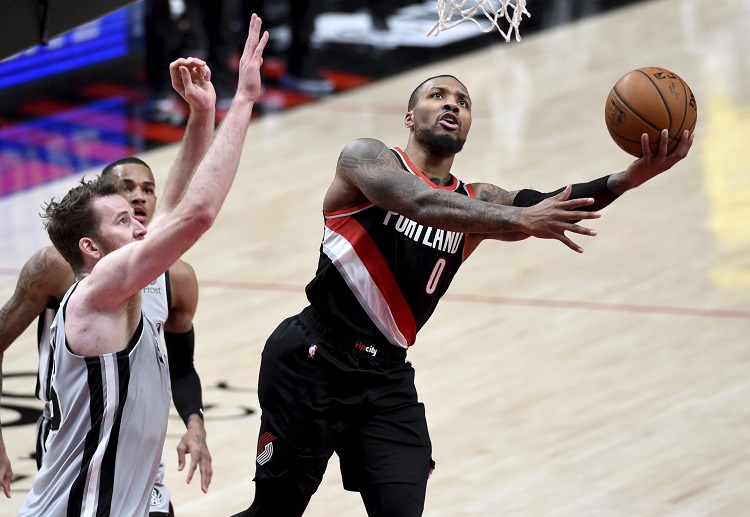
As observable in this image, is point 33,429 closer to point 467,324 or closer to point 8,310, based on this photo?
point 8,310

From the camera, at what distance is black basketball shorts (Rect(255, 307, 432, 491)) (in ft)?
17.6

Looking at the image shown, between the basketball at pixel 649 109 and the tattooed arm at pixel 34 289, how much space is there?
222 centimetres

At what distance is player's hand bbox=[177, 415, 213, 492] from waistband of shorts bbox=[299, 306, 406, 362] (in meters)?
0.61

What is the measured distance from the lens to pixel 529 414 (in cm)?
787

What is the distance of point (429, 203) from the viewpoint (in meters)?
4.84

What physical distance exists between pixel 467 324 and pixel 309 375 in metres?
4.03

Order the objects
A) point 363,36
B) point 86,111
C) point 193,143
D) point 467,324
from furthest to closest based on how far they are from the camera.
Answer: point 363,36 → point 86,111 → point 467,324 → point 193,143

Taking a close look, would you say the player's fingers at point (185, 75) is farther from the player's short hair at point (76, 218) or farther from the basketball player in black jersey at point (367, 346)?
the basketball player in black jersey at point (367, 346)

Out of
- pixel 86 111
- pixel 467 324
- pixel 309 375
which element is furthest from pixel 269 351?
pixel 86 111

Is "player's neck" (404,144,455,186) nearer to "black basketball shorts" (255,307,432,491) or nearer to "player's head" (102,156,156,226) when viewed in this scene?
"black basketball shorts" (255,307,432,491)

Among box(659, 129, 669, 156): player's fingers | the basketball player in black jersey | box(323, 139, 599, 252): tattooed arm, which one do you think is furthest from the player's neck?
box(659, 129, 669, 156): player's fingers

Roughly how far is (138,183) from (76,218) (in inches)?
61.0

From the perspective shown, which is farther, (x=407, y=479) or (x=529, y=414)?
(x=529, y=414)

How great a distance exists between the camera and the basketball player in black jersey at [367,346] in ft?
17.5
